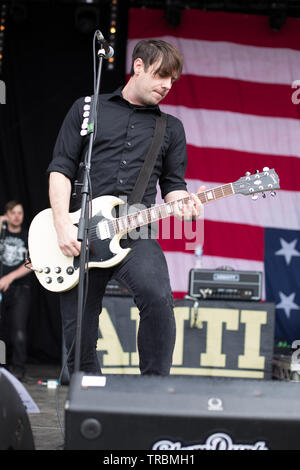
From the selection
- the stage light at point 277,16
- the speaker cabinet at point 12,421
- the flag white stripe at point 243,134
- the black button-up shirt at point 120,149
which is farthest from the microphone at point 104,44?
the stage light at point 277,16

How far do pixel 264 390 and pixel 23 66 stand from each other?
19.5 feet

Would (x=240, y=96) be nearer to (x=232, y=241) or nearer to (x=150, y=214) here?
(x=232, y=241)

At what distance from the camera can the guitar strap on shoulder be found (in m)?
3.03

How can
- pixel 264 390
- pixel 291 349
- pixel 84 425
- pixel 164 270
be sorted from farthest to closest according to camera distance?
pixel 291 349, pixel 164 270, pixel 264 390, pixel 84 425

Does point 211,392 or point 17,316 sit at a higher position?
point 211,392

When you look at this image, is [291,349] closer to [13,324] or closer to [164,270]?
[13,324]

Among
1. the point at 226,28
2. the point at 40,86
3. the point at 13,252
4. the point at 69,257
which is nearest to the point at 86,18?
the point at 40,86

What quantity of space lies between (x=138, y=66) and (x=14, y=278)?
4.05m

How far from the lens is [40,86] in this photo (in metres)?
7.30

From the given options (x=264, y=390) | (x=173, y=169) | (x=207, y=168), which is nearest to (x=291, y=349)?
(x=207, y=168)


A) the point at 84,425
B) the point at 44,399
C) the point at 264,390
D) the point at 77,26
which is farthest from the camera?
the point at 77,26

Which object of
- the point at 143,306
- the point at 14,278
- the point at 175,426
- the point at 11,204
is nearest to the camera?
the point at 175,426

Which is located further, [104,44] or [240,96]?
[240,96]

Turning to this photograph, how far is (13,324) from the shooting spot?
6.68m
